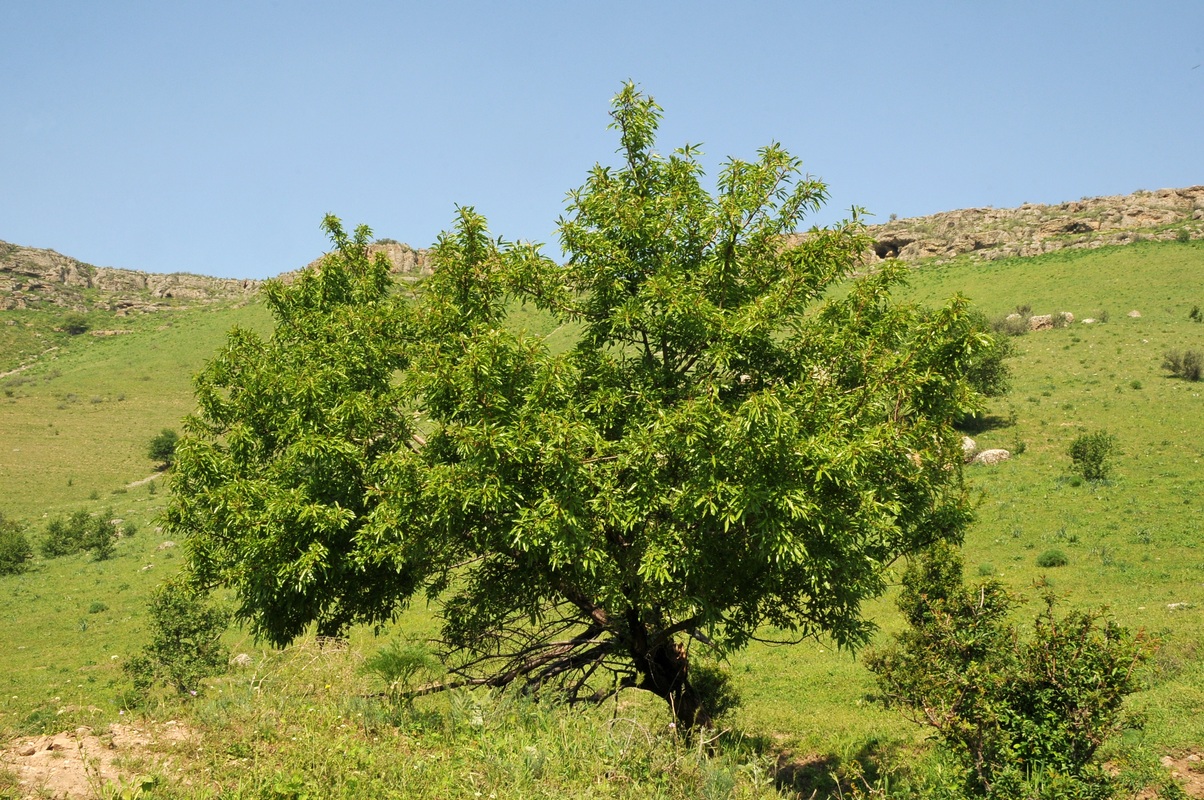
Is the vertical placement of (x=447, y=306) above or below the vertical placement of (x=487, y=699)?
above

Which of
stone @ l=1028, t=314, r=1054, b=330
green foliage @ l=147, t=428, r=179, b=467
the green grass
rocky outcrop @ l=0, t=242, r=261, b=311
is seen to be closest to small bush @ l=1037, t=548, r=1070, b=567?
stone @ l=1028, t=314, r=1054, b=330

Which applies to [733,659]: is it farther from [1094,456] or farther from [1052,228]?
[1052,228]

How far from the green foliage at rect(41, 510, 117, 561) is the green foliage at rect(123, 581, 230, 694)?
1098 inches

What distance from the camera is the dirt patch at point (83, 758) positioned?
6492mm

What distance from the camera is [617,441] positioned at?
32.9 ft

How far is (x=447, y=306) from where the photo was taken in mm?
11023

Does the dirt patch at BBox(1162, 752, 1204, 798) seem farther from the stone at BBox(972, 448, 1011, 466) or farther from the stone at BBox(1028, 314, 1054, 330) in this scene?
the stone at BBox(1028, 314, 1054, 330)

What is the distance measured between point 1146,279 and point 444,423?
3236 inches

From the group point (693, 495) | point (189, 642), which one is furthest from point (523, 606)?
point (189, 642)

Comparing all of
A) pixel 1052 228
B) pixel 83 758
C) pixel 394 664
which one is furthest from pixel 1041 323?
pixel 83 758

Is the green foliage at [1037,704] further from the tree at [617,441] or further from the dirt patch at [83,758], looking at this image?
the dirt patch at [83,758]

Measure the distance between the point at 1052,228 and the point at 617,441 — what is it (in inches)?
4526

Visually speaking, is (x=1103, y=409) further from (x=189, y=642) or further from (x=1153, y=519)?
(x=189, y=642)

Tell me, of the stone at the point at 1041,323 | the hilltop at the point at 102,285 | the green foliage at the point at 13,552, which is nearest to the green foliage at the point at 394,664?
the green foliage at the point at 13,552
